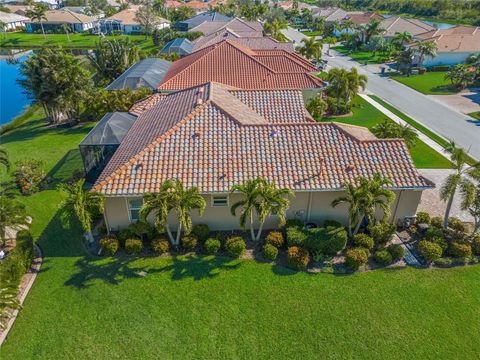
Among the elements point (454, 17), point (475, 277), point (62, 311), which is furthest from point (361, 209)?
point (454, 17)

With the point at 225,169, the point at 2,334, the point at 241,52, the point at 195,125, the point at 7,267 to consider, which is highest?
the point at 241,52

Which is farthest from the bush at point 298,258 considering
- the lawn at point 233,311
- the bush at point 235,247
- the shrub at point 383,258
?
the shrub at point 383,258

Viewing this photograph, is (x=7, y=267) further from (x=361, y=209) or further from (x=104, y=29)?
(x=104, y=29)

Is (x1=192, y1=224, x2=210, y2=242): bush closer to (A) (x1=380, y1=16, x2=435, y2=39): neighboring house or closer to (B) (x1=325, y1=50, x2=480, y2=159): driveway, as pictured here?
(B) (x1=325, y1=50, x2=480, y2=159): driveway

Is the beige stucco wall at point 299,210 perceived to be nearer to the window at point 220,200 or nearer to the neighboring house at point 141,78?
the window at point 220,200

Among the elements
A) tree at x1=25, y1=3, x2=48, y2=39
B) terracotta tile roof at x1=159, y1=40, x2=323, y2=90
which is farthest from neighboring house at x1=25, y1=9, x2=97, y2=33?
terracotta tile roof at x1=159, y1=40, x2=323, y2=90

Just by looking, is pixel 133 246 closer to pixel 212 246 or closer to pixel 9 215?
pixel 212 246

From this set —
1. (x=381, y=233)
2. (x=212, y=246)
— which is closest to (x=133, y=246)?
(x=212, y=246)
